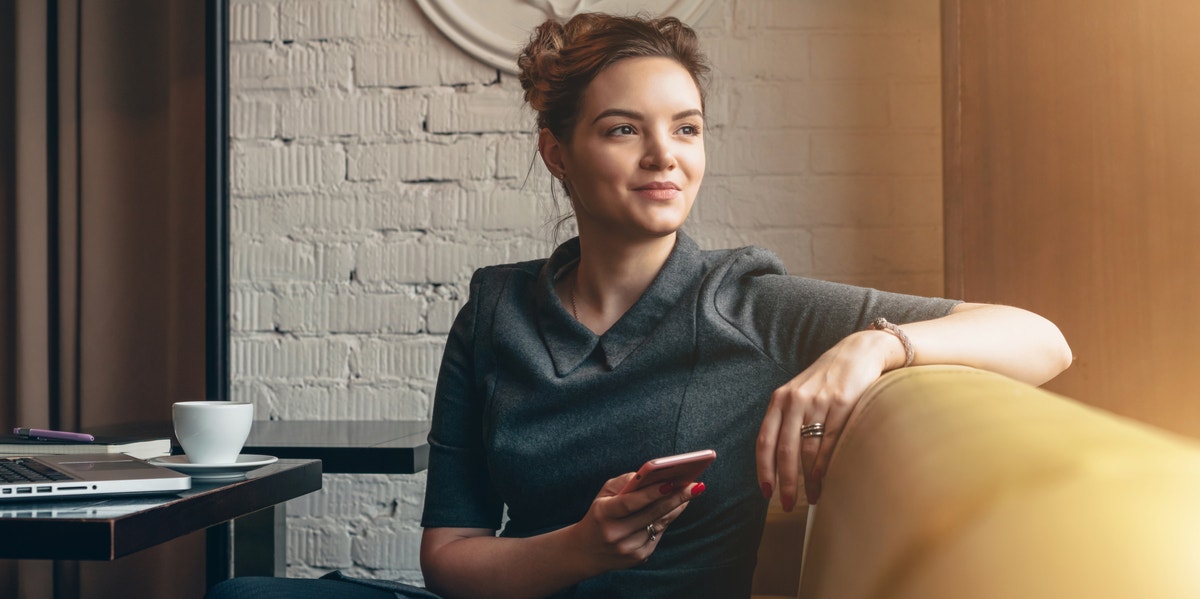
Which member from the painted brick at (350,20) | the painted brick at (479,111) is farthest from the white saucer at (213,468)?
the painted brick at (350,20)

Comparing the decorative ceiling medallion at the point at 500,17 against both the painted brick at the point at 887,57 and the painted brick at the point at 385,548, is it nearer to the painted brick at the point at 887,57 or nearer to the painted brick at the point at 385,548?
the painted brick at the point at 887,57

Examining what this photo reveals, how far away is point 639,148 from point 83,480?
635mm

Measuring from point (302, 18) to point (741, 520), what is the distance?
1.34 m

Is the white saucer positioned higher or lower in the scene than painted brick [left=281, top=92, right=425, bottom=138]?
lower

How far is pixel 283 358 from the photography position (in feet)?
6.08

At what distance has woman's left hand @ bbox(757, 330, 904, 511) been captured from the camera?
0.65 meters

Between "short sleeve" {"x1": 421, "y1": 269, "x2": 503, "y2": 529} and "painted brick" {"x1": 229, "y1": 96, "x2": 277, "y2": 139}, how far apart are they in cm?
89

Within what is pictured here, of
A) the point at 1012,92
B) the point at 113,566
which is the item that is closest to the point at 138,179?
the point at 113,566

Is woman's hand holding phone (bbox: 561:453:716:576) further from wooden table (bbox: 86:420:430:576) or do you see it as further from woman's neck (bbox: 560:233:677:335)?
wooden table (bbox: 86:420:430:576)

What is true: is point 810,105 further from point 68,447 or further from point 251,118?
point 68,447

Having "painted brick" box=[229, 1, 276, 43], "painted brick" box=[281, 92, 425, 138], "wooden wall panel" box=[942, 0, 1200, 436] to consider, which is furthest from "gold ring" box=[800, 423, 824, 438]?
"painted brick" box=[229, 1, 276, 43]

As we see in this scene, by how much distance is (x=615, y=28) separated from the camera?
115cm

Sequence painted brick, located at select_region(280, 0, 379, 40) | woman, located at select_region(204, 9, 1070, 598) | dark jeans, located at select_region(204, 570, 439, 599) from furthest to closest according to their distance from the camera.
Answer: painted brick, located at select_region(280, 0, 379, 40)
woman, located at select_region(204, 9, 1070, 598)
dark jeans, located at select_region(204, 570, 439, 599)

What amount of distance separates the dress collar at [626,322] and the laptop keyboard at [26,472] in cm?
50
